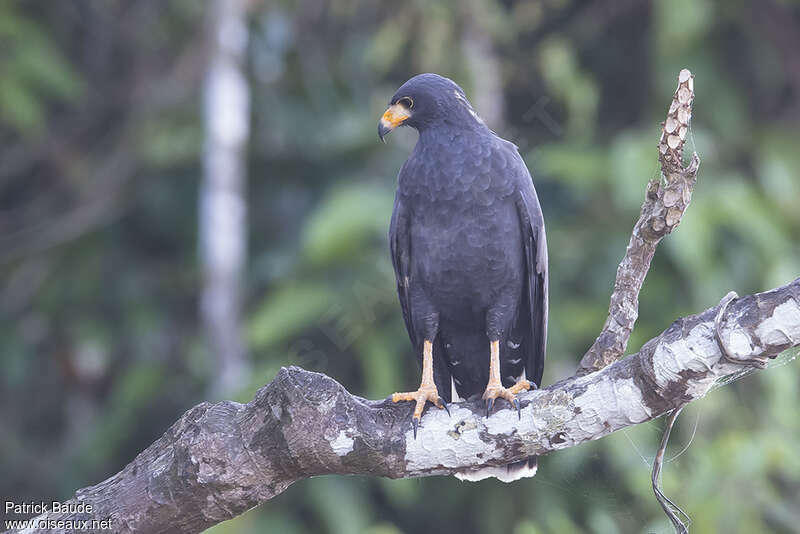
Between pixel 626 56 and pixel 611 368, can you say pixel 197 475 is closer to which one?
pixel 611 368

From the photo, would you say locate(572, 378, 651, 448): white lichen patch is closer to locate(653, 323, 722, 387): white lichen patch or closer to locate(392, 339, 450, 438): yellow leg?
locate(653, 323, 722, 387): white lichen patch

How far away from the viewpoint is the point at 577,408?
2893 millimetres

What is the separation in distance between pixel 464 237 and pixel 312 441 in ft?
4.34

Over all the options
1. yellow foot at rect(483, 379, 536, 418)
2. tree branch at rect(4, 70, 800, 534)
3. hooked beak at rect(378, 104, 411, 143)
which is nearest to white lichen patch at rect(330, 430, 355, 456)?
tree branch at rect(4, 70, 800, 534)

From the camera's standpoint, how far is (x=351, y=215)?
5.62m

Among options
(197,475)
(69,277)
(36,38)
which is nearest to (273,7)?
(36,38)

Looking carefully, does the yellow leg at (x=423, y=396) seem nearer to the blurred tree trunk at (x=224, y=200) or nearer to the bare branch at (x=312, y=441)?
the bare branch at (x=312, y=441)

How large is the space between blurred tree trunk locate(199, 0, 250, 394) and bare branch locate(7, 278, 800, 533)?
3.37 m

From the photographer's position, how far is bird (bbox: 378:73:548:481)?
391 cm

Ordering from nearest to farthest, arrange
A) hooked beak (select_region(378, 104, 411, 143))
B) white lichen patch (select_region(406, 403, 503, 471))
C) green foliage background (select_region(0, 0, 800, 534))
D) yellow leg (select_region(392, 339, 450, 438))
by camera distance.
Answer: white lichen patch (select_region(406, 403, 503, 471)) → yellow leg (select_region(392, 339, 450, 438)) → hooked beak (select_region(378, 104, 411, 143)) → green foliage background (select_region(0, 0, 800, 534))

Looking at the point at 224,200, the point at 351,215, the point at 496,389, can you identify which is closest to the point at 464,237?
the point at 496,389

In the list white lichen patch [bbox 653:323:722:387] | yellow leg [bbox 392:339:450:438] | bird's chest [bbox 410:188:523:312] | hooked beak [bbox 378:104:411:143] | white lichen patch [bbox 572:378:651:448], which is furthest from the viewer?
hooked beak [bbox 378:104:411:143]

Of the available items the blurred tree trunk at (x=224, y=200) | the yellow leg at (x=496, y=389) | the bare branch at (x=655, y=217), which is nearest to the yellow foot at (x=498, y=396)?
the yellow leg at (x=496, y=389)

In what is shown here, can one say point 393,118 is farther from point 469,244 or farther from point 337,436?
point 337,436
